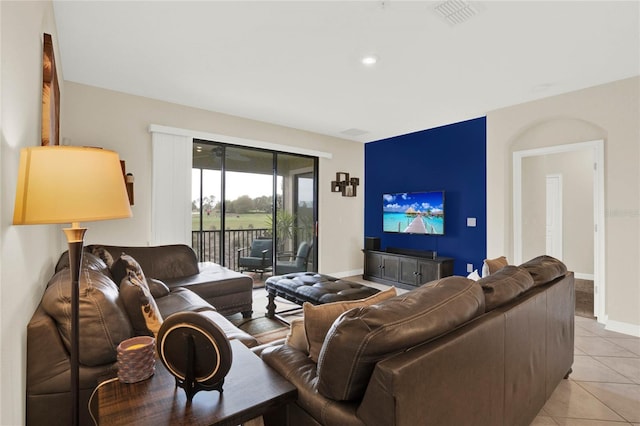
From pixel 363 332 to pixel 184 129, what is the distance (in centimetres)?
402

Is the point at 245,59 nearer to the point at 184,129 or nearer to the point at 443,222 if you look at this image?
the point at 184,129

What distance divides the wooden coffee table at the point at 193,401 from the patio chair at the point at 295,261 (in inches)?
150

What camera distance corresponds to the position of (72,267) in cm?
115

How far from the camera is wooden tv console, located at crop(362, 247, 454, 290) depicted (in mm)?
4773

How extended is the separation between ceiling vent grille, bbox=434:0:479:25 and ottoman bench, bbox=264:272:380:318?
2.34 m

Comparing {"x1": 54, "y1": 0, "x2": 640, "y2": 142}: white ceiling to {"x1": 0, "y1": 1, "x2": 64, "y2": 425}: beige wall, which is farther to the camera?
{"x1": 54, "y1": 0, "x2": 640, "y2": 142}: white ceiling

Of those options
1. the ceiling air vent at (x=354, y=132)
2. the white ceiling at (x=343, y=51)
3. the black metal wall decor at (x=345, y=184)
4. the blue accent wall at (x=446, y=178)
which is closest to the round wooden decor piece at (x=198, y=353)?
the white ceiling at (x=343, y=51)

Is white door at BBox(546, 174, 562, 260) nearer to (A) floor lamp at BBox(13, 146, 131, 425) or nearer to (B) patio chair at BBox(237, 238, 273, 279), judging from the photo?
(B) patio chair at BBox(237, 238, 273, 279)

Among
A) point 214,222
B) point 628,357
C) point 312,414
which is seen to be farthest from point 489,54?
point 214,222

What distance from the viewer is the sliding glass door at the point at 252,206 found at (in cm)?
460

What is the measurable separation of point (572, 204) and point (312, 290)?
18.6 ft

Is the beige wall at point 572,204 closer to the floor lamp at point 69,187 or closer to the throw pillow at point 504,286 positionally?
the throw pillow at point 504,286

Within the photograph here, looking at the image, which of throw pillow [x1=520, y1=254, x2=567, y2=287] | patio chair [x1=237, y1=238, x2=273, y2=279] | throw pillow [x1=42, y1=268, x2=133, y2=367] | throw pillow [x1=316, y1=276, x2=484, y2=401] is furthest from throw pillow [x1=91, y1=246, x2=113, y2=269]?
throw pillow [x1=520, y1=254, x2=567, y2=287]

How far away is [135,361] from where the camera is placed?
3.88 ft
